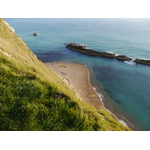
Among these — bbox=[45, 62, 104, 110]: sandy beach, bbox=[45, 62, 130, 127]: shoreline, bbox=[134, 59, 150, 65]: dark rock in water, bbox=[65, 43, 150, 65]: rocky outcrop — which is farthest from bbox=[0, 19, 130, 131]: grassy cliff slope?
bbox=[134, 59, 150, 65]: dark rock in water

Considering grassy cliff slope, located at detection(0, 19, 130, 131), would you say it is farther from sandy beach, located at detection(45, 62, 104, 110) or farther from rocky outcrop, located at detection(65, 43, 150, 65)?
rocky outcrop, located at detection(65, 43, 150, 65)

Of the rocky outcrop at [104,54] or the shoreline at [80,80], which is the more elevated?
the rocky outcrop at [104,54]

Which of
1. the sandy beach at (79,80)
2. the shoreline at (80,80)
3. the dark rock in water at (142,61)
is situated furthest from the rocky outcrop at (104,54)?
the sandy beach at (79,80)

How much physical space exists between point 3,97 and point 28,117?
2117mm

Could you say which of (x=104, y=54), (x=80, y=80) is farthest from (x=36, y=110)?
(x=104, y=54)

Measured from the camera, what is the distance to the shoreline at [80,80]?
30.3 metres

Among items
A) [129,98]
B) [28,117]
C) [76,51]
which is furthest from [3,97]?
[76,51]

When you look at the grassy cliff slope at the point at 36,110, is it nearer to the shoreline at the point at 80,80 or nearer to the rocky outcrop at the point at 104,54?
the shoreline at the point at 80,80

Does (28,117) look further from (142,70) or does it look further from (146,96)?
(142,70)

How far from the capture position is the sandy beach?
31.1 meters

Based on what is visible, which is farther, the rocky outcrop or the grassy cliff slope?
the rocky outcrop

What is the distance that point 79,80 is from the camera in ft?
135

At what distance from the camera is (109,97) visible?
3319 centimetres

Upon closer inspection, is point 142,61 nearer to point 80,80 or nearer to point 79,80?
point 80,80
